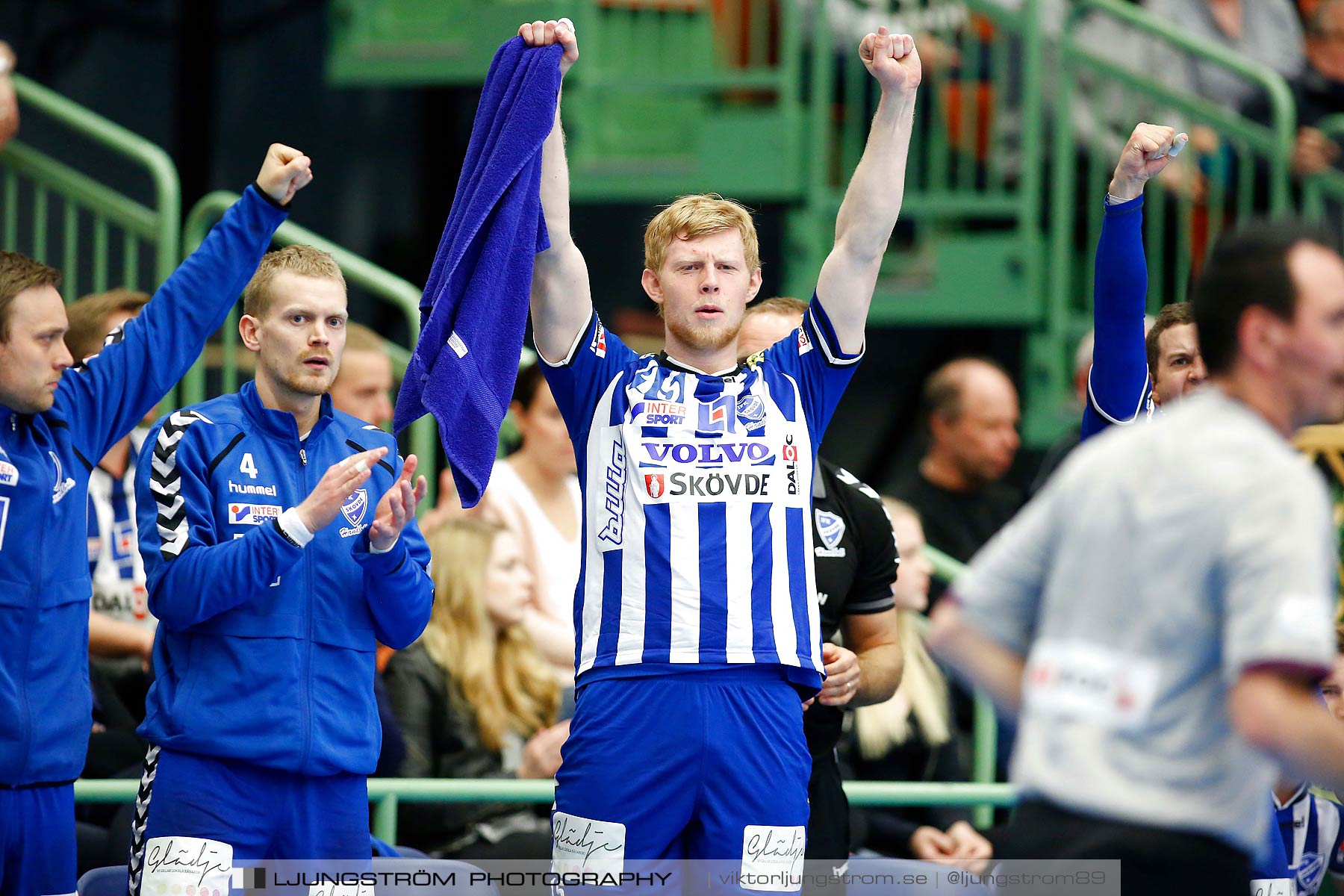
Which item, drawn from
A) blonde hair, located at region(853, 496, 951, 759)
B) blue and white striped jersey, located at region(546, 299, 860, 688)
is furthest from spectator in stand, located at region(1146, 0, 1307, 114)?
blue and white striped jersey, located at region(546, 299, 860, 688)

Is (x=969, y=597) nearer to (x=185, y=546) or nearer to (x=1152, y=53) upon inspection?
(x=185, y=546)

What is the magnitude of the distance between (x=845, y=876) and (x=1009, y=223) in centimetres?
439

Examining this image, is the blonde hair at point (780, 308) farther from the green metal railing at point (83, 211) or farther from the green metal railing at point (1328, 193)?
the green metal railing at point (1328, 193)

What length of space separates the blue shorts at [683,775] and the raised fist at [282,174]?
148 cm

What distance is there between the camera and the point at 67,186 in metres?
6.57

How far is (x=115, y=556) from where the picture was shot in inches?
199

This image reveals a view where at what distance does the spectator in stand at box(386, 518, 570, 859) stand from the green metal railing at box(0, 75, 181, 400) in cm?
178

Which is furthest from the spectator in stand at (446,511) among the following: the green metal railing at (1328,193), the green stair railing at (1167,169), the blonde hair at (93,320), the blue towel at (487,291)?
the green metal railing at (1328,193)

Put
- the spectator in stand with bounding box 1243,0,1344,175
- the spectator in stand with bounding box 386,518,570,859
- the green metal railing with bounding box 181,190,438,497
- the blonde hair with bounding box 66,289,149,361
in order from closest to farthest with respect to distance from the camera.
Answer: the blonde hair with bounding box 66,289,149,361 < the spectator in stand with bounding box 386,518,570,859 < the green metal railing with bounding box 181,190,438,497 < the spectator in stand with bounding box 1243,0,1344,175

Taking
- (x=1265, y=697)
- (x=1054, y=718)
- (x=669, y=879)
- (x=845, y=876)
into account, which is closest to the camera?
(x=1265, y=697)

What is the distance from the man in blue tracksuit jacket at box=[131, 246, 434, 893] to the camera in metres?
3.56

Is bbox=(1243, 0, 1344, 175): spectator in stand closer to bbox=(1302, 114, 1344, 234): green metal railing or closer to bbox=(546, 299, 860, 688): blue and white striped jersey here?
bbox=(1302, 114, 1344, 234): green metal railing

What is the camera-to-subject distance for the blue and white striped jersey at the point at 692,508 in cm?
352

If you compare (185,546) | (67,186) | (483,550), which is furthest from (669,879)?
(67,186)
